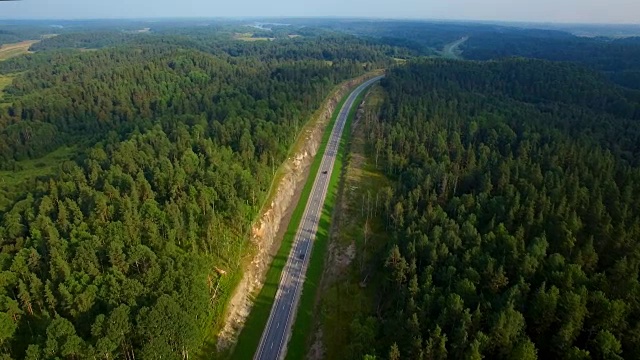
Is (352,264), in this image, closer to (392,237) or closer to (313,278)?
(313,278)

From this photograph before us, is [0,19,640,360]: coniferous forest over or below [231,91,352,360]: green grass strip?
over

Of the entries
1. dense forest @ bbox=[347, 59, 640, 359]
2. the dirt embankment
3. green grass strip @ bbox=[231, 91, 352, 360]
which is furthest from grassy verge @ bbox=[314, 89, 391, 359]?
the dirt embankment

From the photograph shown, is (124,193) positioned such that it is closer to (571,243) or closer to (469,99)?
(571,243)

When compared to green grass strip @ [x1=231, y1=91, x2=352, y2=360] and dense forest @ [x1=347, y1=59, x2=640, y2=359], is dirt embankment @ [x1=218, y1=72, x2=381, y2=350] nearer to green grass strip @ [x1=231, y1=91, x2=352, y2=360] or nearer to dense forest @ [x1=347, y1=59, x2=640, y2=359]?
green grass strip @ [x1=231, y1=91, x2=352, y2=360]

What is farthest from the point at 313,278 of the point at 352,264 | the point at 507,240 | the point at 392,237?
the point at 507,240

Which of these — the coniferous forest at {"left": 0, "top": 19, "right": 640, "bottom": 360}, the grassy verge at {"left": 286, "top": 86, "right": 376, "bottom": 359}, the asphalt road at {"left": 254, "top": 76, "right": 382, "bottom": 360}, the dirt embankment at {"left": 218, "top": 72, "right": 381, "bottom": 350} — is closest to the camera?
the coniferous forest at {"left": 0, "top": 19, "right": 640, "bottom": 360}
